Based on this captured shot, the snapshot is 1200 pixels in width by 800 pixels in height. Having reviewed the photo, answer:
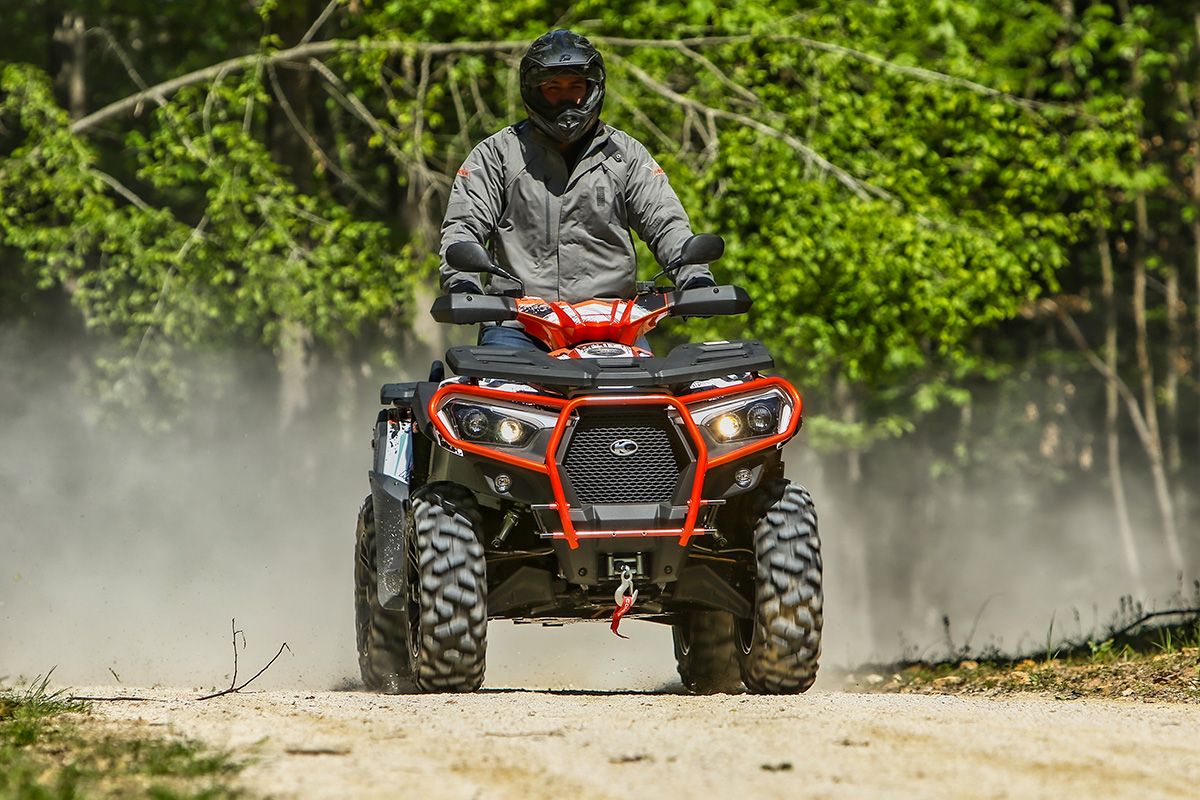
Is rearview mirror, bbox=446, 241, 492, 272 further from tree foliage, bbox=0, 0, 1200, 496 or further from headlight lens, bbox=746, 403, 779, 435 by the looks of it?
tree foliage, bbox=0, 0, 1200, 496

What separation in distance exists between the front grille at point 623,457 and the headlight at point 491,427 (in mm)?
192

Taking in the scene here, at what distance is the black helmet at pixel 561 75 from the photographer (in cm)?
663

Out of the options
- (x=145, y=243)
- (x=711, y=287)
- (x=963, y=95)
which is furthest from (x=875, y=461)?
(x=711, y=287)

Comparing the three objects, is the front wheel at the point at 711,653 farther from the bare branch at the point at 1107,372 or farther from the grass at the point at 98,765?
the bare branch at the point at 1107,372

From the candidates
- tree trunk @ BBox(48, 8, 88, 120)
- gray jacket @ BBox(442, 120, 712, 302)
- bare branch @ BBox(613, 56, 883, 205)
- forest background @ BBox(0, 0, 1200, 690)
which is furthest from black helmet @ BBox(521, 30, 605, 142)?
tree trunk @ BBox(48, 8, 88, 120)

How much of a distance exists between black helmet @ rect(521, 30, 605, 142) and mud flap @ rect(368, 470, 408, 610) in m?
1.82

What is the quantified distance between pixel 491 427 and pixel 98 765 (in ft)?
7.48

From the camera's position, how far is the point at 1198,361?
28.7 metres

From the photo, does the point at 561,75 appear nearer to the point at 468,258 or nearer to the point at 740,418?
the point at 468,258

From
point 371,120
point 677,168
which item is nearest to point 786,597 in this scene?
point 677,168

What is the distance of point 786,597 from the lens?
604 centimetres

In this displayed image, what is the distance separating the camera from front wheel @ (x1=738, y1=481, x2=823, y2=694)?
604 centimetres

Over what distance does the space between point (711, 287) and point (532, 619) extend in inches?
65.1

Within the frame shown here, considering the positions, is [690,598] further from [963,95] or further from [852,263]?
[963,95]
